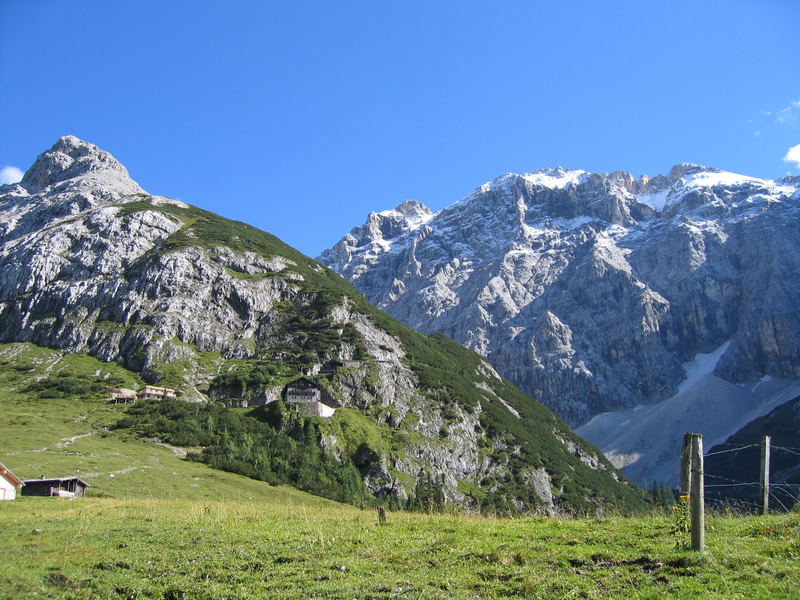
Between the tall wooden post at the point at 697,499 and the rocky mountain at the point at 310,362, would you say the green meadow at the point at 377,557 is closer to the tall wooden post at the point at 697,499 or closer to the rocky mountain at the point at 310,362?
the tall wooden post at the point at 697,499

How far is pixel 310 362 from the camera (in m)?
160

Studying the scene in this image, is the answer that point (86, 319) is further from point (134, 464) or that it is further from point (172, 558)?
point (172, 558)

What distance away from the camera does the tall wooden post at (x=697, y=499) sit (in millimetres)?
14988

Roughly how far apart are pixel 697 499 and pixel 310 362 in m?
149

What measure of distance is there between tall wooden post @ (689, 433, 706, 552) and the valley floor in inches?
20.1

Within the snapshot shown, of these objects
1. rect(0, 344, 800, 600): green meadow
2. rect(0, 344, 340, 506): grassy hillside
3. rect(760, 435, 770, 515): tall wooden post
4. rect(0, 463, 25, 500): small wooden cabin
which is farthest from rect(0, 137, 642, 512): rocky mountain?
rect(760, 435, 770, 515): tall wooden post

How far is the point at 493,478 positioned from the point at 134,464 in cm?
8947

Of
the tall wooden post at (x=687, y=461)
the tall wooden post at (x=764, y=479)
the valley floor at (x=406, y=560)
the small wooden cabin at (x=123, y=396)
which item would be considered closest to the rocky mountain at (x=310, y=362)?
the small wooden cabin at (x=123, y=396)

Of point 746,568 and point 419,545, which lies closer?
point 746,568

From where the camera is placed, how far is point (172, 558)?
56.2 feet

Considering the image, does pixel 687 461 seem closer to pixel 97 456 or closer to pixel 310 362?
pixel 97 456

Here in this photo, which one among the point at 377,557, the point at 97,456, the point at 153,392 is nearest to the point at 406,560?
the point at 377,557

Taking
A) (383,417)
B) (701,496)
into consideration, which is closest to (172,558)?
(701,496)

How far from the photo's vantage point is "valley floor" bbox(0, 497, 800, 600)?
519 inches
